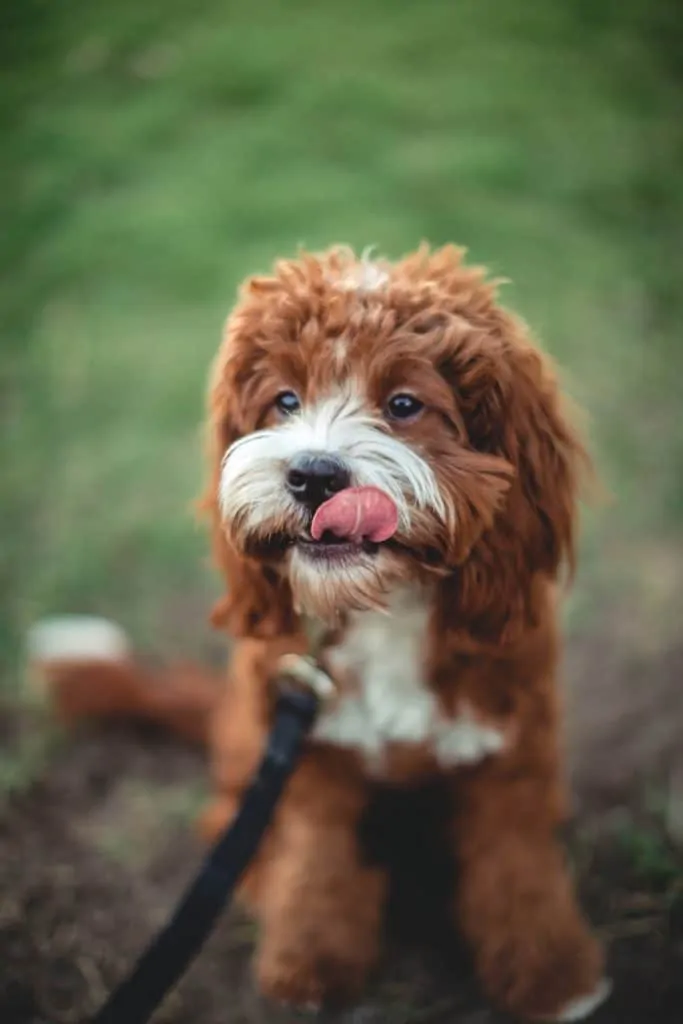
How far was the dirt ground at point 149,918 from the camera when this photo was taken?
1973mm

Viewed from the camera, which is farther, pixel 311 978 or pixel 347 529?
pixel 311 978

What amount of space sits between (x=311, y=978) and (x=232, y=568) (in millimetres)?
869

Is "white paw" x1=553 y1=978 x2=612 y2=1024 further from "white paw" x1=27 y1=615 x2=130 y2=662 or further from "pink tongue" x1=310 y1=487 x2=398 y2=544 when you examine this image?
"white paw" x1=27 y1=615 x2=130 y2=662

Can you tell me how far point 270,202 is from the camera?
4.29 metres

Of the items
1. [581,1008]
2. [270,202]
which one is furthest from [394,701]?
[270,202]

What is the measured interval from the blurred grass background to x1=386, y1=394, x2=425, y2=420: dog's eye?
5.32 feet

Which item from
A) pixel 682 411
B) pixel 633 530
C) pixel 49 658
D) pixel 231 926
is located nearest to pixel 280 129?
pixel 682 411

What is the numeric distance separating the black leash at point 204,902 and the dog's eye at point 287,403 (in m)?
0.61

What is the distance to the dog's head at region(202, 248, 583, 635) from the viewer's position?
59.4 inches

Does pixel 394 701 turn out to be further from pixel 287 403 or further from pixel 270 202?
pixel 270 202

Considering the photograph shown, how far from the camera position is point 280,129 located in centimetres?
437

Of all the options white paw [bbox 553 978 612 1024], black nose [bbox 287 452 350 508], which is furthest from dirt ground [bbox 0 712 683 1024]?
black nose [bbox 287 452 350 508]

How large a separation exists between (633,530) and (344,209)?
2.07m

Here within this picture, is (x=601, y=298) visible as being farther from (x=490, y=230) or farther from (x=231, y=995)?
(x=231, y=995)
